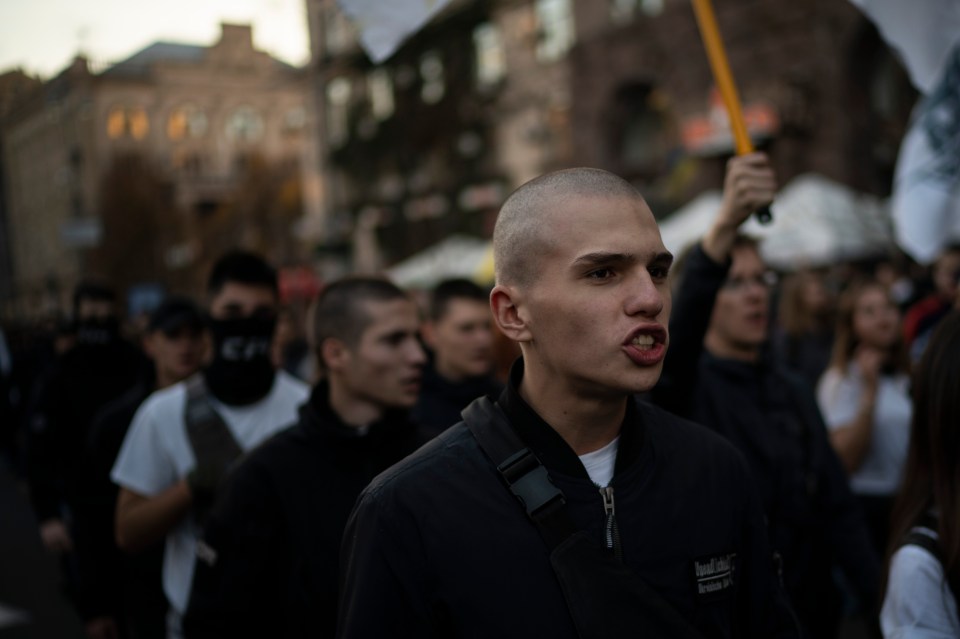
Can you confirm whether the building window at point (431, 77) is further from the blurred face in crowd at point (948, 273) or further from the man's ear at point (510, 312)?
the man's ear at point (510, 312)

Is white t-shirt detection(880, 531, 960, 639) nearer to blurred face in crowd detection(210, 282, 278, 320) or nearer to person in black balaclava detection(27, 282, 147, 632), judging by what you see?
blurred face in crowd detection(210, 282, 278, 320)

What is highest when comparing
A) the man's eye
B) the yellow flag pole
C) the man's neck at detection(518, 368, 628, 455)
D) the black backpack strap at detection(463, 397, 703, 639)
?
the yellow flag pole

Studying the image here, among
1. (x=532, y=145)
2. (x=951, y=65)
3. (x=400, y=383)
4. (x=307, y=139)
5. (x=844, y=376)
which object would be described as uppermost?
(x=307, y=139)

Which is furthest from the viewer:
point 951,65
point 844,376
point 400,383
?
point 844,376

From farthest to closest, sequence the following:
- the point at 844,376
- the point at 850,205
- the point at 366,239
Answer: the point at 366,239 < the point at 850,205 < the point at 844,376

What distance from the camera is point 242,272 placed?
14.0ft

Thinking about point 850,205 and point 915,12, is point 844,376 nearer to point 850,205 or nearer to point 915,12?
point 915,12

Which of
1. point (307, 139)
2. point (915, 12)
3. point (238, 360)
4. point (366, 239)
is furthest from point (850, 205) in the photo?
point (307, 139)

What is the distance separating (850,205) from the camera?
15.0 m

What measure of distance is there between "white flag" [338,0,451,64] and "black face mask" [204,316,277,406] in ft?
4.40

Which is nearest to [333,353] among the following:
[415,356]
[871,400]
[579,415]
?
[415,356]

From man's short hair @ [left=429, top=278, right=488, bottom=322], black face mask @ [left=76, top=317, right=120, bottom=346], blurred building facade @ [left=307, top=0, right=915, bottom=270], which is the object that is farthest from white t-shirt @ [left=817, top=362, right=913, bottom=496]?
blurred building facade @ [left=307, top=0, right=915, bottom=270]

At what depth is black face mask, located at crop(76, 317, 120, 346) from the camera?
6281mm

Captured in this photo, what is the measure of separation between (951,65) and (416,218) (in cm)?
2954
